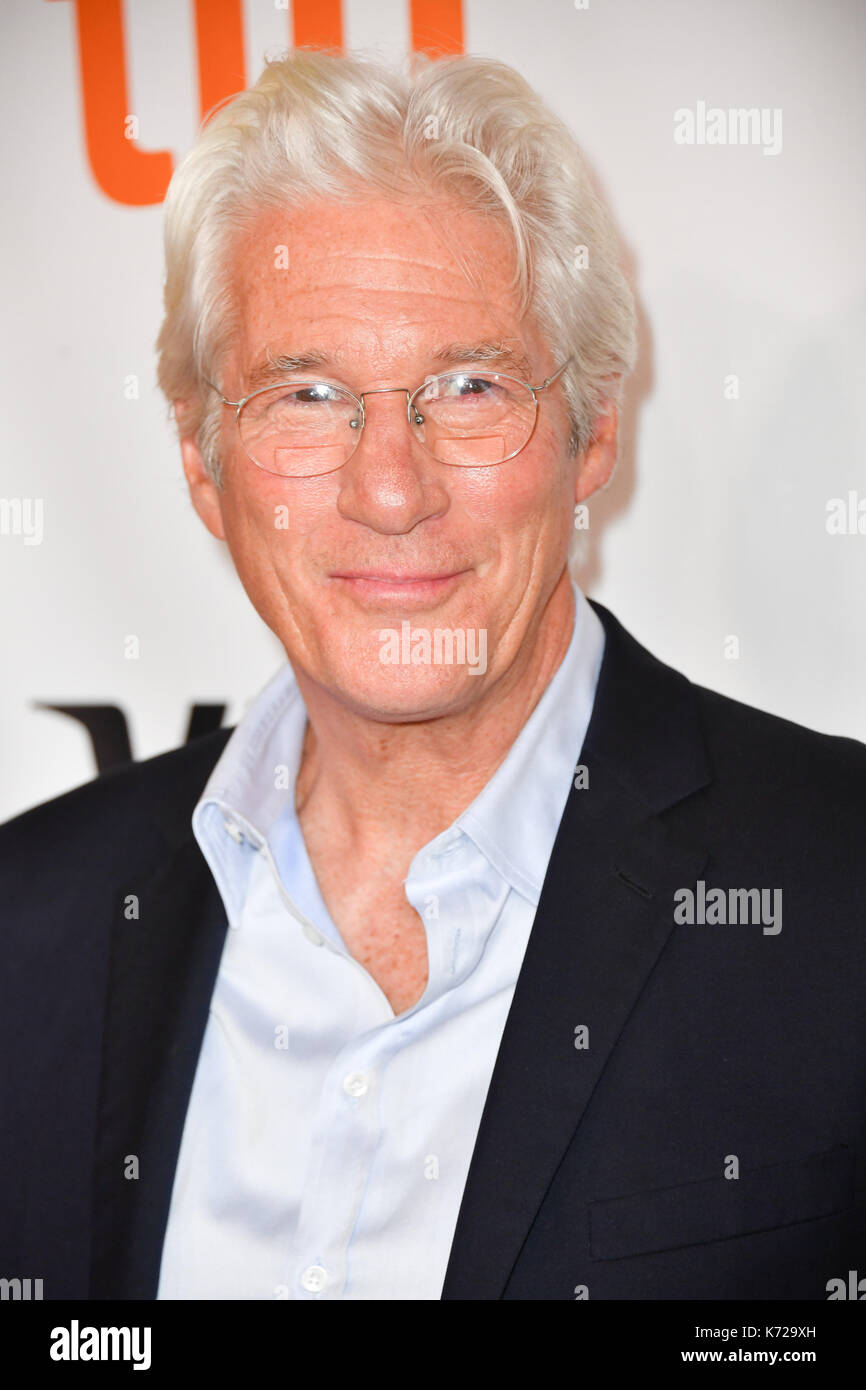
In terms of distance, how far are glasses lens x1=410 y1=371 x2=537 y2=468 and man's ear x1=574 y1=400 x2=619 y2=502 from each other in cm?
17

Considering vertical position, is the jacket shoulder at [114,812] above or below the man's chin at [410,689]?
below

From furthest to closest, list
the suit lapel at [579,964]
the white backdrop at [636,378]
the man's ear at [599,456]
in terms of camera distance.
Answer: the white backdrop at [636,378] → the man's ear at [599,456] → the suit lapel at [579,964]

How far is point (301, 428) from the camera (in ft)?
4.80

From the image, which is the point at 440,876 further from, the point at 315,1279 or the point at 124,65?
the point at 124,65

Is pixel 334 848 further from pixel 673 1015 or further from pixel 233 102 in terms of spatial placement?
pixel 233 102

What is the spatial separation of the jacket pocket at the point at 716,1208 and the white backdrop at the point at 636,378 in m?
0.93

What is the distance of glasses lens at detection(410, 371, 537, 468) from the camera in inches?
56.2

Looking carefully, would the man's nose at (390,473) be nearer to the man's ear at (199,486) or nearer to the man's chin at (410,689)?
the man's chin at (410,689)

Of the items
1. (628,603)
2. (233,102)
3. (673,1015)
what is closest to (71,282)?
(233,102)

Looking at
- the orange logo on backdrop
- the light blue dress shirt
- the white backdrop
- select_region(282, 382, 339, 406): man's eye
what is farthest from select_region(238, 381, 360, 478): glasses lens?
the orange logo on backdrop

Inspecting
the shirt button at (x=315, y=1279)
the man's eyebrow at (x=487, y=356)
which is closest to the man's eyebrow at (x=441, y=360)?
the man's eyebrow at (x=487, y=356)

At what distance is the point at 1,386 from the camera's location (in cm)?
223

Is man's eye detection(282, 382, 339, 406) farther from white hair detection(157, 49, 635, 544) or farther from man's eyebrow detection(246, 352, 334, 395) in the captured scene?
white hair detection(157, 49, 635, 544)

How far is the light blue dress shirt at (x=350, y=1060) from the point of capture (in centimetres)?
137
